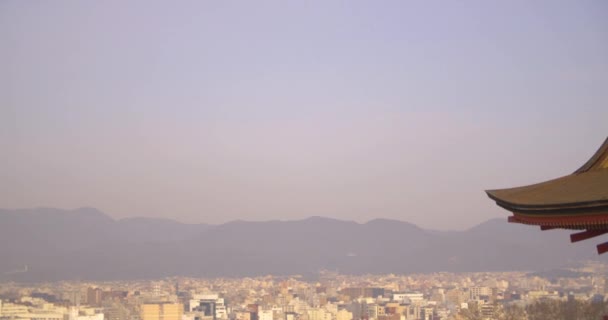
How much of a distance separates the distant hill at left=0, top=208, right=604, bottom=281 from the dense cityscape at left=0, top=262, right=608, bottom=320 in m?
2.47

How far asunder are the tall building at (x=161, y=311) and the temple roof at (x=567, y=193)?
28.3 metres

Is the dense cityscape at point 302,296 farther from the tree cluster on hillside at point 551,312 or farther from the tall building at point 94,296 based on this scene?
the tree cluster on hillside at point 551,312

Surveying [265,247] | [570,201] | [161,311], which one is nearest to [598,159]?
[570,201]

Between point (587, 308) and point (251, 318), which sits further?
point (251, 318)

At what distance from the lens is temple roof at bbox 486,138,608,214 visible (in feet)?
9.07

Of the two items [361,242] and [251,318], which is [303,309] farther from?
[361,242]

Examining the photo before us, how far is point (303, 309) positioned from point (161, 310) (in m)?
5.07

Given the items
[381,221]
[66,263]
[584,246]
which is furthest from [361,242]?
[66,263]

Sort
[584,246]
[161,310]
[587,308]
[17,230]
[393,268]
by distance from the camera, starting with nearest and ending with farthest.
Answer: [587,308] < [161,310] < [17,230] < [584,246] < [393,268]

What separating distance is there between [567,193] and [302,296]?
35.6m

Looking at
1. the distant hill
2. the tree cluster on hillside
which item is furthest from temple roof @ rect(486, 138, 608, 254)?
the distant hill

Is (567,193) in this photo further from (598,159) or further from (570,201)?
(598,159)

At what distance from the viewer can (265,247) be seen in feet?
175

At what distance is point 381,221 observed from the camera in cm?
5300
